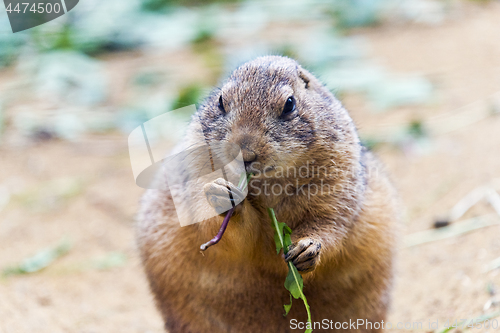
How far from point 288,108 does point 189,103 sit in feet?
12.8

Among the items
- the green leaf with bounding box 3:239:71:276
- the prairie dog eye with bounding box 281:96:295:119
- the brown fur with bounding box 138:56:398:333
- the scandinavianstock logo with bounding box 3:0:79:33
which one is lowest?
the green leaf with bounding box 3:239:71:276

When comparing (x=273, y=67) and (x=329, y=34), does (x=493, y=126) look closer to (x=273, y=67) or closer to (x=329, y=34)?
(x=329, y=34)

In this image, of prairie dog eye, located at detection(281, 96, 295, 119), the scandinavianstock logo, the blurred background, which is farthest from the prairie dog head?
the scandinavianstock logo

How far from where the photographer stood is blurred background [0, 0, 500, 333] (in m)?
4.46

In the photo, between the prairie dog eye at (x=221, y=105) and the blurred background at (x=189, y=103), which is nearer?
the prairie dog eye at (x=221, y=105)

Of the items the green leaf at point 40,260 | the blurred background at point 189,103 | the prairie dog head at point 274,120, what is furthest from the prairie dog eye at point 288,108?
the green leaf at point 40,260

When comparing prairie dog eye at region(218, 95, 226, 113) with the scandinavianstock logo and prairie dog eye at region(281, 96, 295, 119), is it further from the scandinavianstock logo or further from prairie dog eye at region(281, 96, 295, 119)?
the scandinavianstock logo

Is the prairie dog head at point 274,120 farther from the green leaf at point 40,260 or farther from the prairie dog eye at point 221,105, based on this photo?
the green leaf at point 40,260

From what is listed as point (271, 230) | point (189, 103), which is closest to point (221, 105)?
point (271, 230)

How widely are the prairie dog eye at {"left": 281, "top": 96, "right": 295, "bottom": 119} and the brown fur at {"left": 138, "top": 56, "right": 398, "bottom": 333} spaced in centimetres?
4

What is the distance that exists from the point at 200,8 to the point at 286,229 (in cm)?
1003

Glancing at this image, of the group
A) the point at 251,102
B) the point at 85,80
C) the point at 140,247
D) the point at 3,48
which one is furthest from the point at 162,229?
the point at 3,48

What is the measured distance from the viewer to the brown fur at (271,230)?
262 centimetres

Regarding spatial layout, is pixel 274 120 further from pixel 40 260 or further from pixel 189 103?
pixel 189 103
